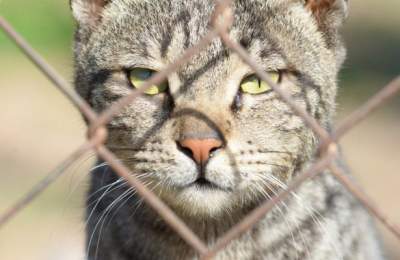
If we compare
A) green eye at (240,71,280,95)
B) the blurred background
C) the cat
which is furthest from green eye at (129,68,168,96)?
the blurred background

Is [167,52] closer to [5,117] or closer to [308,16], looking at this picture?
[308,16]

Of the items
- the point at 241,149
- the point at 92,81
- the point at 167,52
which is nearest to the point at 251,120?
the point at 241,149

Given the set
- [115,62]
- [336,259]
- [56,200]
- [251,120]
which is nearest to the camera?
[251,120]

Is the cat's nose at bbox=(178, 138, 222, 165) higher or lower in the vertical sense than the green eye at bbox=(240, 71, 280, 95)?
lower

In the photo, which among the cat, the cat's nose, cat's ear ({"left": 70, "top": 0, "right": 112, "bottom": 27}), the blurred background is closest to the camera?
the cat's nose

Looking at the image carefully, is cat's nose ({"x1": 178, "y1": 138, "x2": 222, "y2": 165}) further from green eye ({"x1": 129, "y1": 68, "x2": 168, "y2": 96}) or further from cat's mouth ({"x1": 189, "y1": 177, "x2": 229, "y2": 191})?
green eye ({"x1": 129, "y1": 68, "x2": 168, "y2": 96})

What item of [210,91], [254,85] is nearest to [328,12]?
[254,85]

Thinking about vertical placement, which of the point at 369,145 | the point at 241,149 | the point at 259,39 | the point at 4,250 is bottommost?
the point at 369,145

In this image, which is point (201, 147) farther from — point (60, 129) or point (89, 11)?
point (60, 129)
